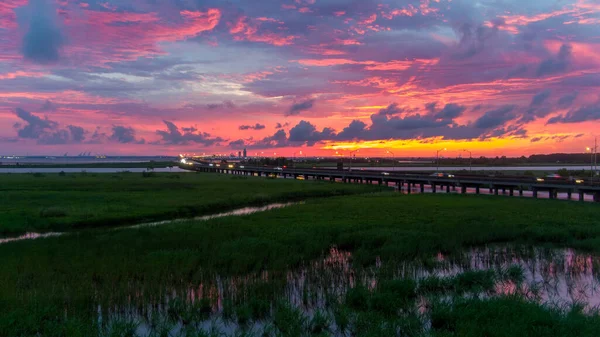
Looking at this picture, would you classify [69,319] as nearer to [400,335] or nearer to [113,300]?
[113,300]

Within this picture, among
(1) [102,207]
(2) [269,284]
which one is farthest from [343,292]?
(1) [102,207]

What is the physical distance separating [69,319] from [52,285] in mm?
3570

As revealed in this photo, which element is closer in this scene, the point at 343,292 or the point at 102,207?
the point at 343,292

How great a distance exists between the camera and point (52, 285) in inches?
585

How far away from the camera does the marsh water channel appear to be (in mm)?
12438

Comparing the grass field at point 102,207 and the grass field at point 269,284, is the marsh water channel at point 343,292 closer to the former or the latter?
the grass field at point 269,284

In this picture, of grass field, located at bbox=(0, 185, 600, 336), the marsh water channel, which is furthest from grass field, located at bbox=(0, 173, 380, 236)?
the marsh water channel

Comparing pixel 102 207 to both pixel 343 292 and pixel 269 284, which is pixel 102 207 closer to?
pixel 269 284

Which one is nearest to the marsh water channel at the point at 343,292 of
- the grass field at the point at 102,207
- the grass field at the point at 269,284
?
the grass field at the point at 269,284

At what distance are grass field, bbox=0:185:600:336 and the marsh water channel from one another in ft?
0.21

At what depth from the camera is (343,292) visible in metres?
15.0

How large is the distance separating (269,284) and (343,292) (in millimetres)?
2575

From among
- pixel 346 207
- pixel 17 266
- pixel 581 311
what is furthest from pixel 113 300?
pixel 346 207

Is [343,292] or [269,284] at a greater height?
[269,284]
